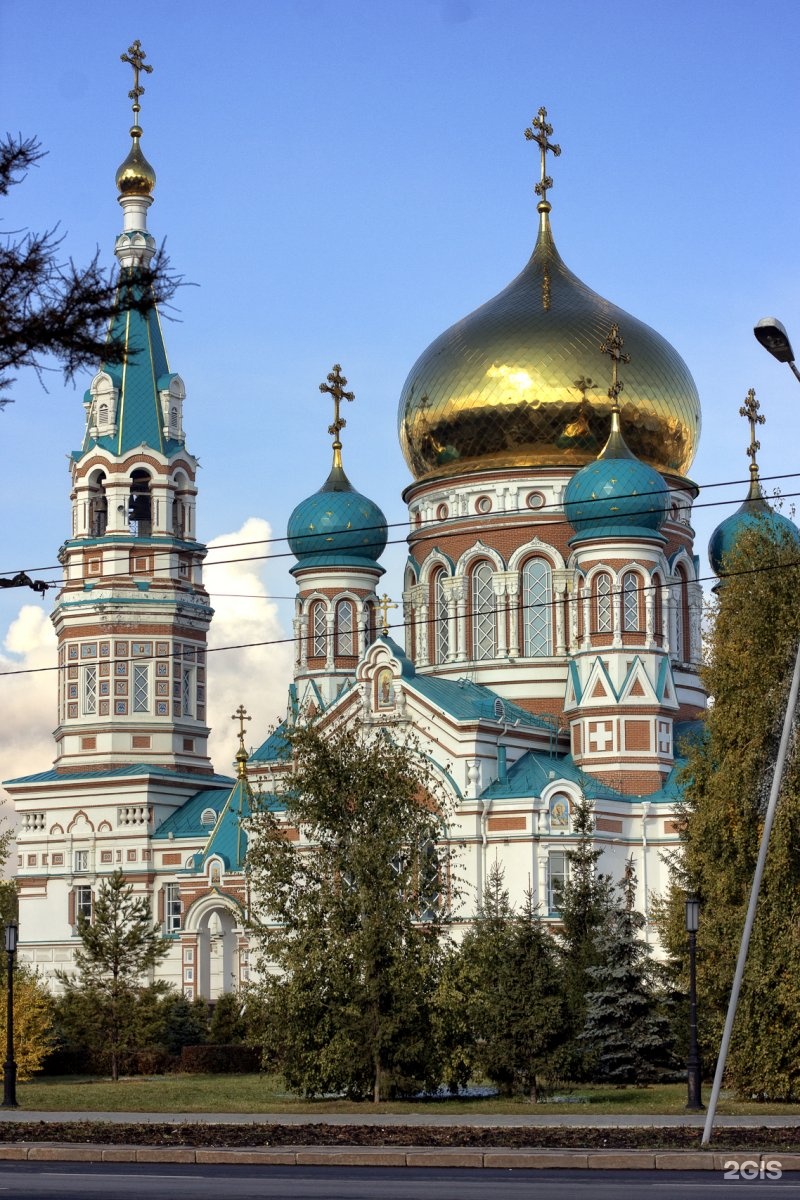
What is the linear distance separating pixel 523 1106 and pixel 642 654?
20341 mm

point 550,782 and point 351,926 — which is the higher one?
point 550,782

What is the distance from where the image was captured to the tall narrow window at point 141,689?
5059cm

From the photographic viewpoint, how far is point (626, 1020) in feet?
102

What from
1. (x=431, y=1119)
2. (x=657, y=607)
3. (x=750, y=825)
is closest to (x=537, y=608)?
(x=657, y=607)

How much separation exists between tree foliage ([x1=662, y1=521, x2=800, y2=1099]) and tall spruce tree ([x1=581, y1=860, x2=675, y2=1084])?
7.02 ft

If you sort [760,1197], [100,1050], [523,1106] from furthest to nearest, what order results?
[100,1050] → [523,1106] → [760,1197]

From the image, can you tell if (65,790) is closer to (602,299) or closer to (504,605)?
(504,605)

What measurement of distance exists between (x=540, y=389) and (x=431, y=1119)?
2780cm

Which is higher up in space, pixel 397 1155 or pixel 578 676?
pixel 578 676

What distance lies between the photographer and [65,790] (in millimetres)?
50781

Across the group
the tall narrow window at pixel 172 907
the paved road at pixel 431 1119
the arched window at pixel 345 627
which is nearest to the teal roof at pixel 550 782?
the arched window at pixel 345 627

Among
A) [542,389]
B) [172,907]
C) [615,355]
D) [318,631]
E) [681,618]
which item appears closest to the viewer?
[615,355]

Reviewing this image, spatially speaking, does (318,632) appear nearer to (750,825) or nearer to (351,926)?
(351,926)

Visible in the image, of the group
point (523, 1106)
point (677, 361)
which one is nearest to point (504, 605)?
point (677, 361)
